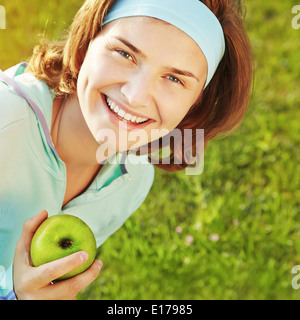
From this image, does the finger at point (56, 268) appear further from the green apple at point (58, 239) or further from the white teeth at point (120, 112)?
the white teeth at point (120, 112)

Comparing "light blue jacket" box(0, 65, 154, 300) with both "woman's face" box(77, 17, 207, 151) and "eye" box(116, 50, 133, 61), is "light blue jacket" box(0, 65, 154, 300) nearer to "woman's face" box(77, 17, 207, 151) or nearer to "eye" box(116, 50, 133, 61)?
"woman's face" box(77, 17, 207, 151)

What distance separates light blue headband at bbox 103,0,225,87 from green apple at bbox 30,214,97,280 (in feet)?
1.85

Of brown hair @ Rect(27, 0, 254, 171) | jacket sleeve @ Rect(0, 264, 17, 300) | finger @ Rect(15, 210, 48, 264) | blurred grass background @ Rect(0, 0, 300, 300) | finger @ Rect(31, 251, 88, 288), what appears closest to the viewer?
finger @ Rect(31, 251, 88, 288)

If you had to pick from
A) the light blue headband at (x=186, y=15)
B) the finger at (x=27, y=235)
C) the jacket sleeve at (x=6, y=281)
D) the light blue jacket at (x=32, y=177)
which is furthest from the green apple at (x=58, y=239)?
the light blue headband at (x=186, y=15)

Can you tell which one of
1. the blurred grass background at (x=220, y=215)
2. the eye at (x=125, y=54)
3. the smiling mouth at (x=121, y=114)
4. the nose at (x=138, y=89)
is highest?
the eye at (x=125, y=54)

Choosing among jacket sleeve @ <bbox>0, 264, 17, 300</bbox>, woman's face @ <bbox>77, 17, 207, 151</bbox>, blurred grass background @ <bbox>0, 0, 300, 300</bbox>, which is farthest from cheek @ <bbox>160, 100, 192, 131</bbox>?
blurred grass background @ <bbox>0, 0, 300, 300</bbox>

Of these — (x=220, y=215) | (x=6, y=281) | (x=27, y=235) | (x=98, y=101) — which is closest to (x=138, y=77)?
(x=98, y=101)

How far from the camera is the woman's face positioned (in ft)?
3.96

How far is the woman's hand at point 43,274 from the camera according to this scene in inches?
44.8

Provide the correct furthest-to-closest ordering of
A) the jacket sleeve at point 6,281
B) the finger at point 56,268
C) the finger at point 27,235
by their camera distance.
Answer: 1. the jacket sleeve at point 6,281
2. the finger at point 27,235
3. the finger at point 56,268

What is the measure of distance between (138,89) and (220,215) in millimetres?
1284

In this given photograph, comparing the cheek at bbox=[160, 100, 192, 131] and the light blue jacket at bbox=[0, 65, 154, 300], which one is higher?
the cheek at bbox=[160, 100, 192, 131]

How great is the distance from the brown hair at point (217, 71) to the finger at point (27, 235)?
423 millimetres
